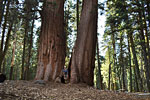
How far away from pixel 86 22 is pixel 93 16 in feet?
1.91

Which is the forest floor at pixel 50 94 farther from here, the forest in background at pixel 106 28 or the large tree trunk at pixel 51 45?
the forest in background at pixel 106 28

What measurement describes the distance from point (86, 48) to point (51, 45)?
180 centimetres

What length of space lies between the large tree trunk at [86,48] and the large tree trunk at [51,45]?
804 mm

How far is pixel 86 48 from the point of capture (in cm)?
798

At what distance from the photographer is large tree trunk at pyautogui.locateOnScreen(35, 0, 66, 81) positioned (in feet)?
25.6

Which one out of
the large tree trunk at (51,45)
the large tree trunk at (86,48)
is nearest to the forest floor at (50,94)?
the large tree trunk at (51,45)

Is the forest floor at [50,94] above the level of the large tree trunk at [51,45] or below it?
below

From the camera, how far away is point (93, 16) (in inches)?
336

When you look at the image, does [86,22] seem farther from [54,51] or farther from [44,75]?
[44,75]

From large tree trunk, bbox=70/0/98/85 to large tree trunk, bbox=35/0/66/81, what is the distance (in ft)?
2.64

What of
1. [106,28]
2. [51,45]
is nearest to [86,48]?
[51,45]

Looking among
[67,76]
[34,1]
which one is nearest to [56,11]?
[34,1]

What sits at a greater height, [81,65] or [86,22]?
[86,22]

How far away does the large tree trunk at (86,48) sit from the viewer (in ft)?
24.9
